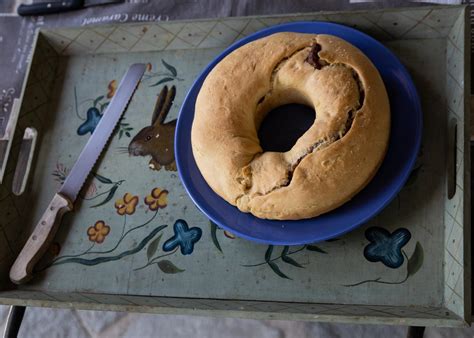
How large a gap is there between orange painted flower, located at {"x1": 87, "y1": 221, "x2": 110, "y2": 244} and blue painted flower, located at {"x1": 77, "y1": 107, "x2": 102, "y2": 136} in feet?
0.73

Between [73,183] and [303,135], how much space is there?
505mm

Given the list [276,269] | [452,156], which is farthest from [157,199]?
[452,156]

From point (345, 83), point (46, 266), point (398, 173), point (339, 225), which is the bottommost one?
point (46, 266)

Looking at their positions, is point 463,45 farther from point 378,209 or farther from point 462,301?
point 462,301

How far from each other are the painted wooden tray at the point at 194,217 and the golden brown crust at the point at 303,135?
0.11 m

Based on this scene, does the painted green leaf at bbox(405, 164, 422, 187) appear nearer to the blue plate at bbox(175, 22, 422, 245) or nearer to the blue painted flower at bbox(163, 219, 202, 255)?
the blue plate at bbox(175, 22, 422, 245)

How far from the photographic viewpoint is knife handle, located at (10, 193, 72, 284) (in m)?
0.94

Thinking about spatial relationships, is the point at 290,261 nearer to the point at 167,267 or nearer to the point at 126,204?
the point at 167,267

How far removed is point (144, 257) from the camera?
92 cm

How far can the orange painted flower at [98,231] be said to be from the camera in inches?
37.8

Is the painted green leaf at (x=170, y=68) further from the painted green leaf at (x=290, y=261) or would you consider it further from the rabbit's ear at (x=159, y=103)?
the painted green leaf at (x=290, y=261)

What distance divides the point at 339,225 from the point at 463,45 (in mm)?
387

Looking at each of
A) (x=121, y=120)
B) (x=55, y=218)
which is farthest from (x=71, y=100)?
(x=55, y=218)

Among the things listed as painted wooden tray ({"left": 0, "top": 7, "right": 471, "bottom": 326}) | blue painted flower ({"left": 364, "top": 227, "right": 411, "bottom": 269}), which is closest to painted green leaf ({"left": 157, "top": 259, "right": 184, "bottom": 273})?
painted wooden tray ({"left": 0, "top": 7, "right": 471, "bottom": 326})
